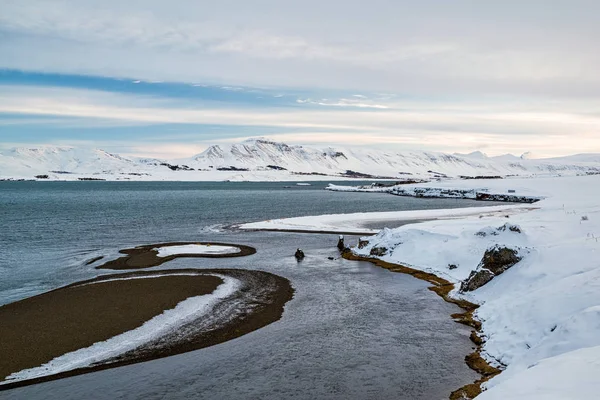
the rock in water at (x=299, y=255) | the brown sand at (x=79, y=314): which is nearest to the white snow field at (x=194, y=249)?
the rock in water at (x=299, y=255)

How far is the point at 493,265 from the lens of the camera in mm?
26828

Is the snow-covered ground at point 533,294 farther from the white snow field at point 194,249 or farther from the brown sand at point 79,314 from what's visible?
the brown sand at point 79,314

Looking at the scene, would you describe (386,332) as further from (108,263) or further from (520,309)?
(108,263)

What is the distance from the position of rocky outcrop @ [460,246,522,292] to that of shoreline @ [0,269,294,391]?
1065 centimetres

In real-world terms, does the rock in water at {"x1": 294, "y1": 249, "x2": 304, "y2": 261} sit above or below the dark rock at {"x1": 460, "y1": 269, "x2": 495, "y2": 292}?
below

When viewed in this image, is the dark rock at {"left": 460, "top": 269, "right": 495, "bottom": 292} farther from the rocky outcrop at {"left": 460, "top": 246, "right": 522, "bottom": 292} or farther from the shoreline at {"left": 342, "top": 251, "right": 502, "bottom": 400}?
the shoreline at {"left": 342, "top": 251, "right": 502, "bottom": 400}

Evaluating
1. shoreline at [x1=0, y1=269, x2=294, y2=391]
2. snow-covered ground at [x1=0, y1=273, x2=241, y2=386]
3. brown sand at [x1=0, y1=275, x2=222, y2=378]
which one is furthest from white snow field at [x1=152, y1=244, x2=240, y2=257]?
snow-covered ground at [x1=0, y1=273, x2=241, y2=386]

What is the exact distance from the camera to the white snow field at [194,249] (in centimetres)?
4175

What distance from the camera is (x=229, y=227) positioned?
61.0 metres

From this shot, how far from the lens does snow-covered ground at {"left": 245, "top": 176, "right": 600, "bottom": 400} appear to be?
38.7 feet

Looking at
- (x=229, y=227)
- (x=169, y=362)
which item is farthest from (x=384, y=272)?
(x=229, y=227)

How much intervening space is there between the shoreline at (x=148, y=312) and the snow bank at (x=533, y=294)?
10.8 m

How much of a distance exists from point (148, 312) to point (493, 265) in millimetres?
19308

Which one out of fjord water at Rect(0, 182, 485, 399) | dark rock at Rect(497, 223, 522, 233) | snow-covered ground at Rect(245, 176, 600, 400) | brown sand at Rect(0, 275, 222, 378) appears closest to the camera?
snow-covered ground at Rect(245, 176, 600, 400)
